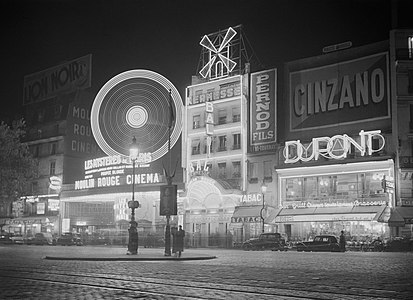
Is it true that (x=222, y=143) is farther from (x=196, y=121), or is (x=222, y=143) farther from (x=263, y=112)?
(x=263, y=112)

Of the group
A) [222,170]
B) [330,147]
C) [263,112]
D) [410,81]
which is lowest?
[222,170]

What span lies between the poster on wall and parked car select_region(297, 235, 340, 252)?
13.5m

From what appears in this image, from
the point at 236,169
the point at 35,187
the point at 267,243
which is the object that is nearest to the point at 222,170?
the point at 236,169

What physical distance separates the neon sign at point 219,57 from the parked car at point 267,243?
62.5 feet

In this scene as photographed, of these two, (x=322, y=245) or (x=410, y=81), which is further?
(x=410, y=81)

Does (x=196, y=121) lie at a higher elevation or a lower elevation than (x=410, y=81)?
lower

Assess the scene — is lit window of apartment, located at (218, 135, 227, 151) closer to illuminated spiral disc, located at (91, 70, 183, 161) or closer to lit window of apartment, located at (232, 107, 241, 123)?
lit window of apartment, located at (232, 107, 241, 123)

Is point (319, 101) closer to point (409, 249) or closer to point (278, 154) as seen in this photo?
point (278, 154)

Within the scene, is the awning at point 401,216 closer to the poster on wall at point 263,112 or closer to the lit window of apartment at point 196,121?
the poster on wall at point 263,112

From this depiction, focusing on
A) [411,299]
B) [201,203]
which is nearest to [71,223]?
[201,203]

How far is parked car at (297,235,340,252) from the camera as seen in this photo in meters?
43.3

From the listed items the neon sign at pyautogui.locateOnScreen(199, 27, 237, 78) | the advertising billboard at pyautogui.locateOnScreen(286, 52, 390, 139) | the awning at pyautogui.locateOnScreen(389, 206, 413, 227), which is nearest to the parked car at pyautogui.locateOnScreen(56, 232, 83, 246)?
the neon sign at pyautogui.locateOnScreen(199, 27, 237, 78)

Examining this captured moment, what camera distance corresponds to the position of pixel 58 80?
89750 mm

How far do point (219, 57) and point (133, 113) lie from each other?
13.1 m
